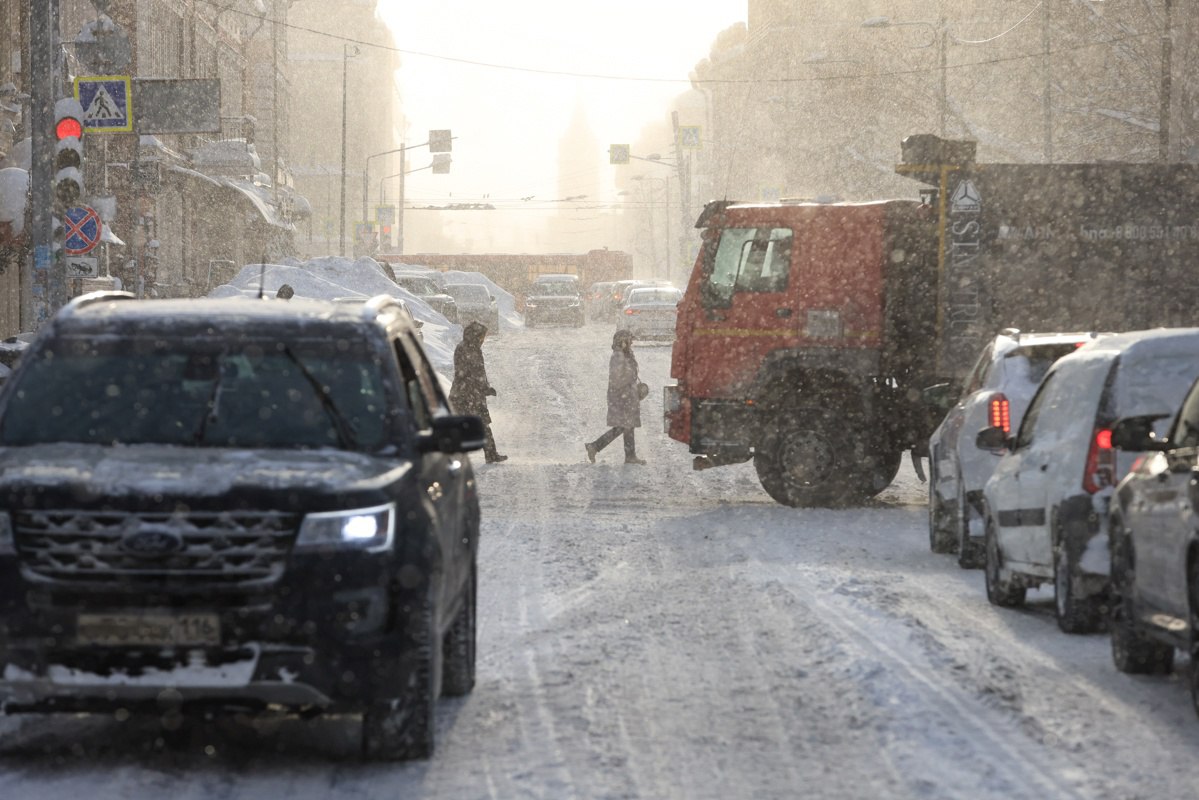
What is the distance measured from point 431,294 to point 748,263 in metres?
41.5

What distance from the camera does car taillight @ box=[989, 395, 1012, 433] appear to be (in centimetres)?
1312

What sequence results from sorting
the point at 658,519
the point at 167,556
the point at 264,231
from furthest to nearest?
the point at 264,231 < the point at 658,519 < the point at 167,556

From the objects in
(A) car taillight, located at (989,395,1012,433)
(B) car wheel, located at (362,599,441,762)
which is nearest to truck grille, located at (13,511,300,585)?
(B) car wheel, located at (362,599,441,762)

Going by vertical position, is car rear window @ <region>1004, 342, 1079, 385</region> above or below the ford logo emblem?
above

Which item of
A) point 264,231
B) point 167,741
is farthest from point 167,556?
point 264,231

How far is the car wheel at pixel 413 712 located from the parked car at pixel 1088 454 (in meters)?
4.33

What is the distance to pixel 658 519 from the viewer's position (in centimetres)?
1678

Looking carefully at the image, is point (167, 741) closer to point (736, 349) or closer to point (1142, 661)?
point (1142, 661)

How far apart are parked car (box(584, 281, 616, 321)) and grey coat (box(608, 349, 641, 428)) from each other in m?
44.1

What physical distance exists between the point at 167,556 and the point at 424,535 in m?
0.87

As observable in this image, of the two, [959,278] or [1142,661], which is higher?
[959,278]

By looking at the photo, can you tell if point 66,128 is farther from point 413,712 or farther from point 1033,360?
point 413,712

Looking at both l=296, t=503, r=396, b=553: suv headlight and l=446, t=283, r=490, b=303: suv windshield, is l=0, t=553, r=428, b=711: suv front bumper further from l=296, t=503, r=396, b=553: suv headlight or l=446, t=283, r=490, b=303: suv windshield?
l=446, t=283, r=490, b=303: suv windshield

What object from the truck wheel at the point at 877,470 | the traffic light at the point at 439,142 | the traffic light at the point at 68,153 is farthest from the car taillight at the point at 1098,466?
the traffic light at the point at 439,142
